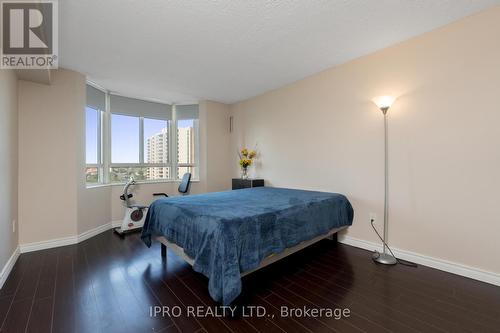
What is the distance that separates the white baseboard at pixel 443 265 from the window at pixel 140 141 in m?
3.83

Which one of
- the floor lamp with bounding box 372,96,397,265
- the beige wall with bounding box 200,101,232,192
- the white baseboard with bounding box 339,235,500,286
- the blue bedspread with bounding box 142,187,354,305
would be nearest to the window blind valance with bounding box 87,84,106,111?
the beige wall with bounding box 200,101,232,192

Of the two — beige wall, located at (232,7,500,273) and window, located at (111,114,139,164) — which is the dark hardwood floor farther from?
window, located at (111,114,139,164)

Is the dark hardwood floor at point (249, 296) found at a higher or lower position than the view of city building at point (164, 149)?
lower

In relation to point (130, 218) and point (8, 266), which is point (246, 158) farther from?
point (8, 266)

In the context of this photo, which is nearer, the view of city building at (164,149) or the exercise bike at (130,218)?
the exercise bike at (130,218)

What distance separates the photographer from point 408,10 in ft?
6.72

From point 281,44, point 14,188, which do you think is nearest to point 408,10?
point 281,44

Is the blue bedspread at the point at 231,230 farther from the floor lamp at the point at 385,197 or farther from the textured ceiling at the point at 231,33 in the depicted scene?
the textured ceiling at the point at 231,33

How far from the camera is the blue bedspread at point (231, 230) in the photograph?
163 cm

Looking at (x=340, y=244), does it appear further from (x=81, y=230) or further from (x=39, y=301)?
(x=81, y=230)

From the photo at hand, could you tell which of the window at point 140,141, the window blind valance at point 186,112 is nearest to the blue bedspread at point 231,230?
the window at point 140,141

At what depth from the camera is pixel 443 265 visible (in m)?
2.32

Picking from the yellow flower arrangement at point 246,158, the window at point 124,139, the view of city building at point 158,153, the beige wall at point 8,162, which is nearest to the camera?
the beige wall at point 8,162

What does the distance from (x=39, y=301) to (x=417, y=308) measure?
10.4ft
